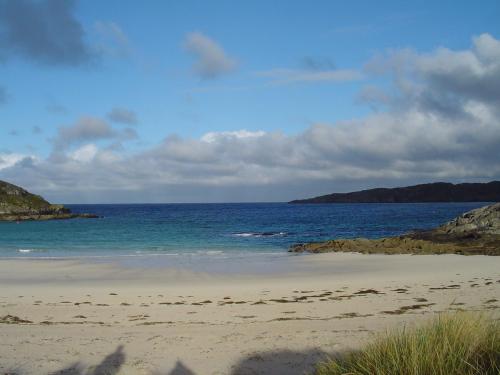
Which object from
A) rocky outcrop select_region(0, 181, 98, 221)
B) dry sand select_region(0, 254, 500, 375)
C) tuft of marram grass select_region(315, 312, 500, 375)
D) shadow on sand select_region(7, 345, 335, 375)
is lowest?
dry sand select_region(0, 254, 500, 375)

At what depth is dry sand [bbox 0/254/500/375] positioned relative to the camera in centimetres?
765

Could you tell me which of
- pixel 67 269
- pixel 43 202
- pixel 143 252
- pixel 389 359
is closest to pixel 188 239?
pixel 143 252

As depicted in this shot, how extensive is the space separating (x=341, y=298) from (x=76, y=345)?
7741 millimetres

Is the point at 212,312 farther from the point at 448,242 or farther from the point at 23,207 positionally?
the point at 23,207

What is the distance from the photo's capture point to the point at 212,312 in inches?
473

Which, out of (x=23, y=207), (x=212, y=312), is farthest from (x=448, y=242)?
(x=23, y=207)

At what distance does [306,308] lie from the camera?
1230 cm

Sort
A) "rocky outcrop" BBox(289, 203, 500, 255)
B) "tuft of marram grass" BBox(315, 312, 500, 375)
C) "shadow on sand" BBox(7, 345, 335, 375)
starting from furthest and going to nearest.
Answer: "rocky outcrop" BBox(289, 203, 500, 255) < "shadow on sand" BBox(7, 345, 335, 375) < "tuft of marram grass" BBox(315, 312, 500, 375)

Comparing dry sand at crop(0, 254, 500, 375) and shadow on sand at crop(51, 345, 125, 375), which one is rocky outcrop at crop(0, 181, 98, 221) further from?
shadow on sand at crop(51, 345, 125, 375)

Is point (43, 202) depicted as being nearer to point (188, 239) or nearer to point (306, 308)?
point (188, 239)

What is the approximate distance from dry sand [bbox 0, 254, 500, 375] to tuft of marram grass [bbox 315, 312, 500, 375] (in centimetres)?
200

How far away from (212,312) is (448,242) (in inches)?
916

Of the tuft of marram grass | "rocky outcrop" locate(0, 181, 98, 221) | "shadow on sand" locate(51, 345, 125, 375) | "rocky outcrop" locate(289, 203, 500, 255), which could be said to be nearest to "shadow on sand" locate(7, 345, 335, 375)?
"shadow on sand" locate(51, 345, 125, 375)

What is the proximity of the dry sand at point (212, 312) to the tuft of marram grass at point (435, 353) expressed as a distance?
6.55 feet
